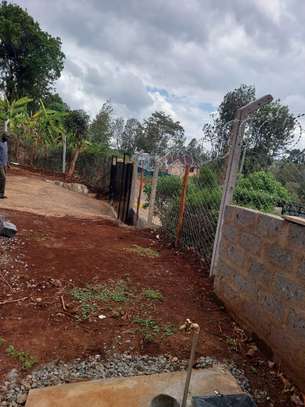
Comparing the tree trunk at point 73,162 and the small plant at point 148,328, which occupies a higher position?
the tree trunk at point 73,162

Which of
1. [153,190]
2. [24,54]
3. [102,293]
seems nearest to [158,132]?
[24,54]

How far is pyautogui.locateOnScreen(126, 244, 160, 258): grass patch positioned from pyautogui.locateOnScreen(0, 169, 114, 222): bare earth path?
3343 millimetres

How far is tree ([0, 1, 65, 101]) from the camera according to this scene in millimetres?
→ 26891

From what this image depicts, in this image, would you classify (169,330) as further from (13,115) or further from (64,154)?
(13,115)

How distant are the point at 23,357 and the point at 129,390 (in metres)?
0.79

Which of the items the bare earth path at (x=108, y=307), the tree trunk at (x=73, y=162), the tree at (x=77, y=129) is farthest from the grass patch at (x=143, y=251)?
the tree at (x=77, y=129)

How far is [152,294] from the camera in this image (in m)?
3.28

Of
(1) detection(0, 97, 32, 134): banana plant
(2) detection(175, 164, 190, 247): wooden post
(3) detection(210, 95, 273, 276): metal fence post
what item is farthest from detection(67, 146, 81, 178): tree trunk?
(3) detection(210, 95, 273, 276): metal fence post

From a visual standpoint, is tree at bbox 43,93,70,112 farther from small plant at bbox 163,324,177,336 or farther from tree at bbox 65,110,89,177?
small plant at bbox 163,324,177,336

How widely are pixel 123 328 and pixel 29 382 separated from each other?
0.87m

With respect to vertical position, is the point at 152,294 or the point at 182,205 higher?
the point at 182,205

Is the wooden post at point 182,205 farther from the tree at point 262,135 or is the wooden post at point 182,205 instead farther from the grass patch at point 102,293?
the grass patch at point 102,293

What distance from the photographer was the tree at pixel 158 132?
3369 cm

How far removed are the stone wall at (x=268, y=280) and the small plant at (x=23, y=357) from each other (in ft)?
5.91
